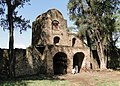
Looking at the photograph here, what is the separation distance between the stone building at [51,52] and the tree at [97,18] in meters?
2.52

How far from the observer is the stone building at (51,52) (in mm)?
32719

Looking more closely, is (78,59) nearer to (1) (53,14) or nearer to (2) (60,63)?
(2) (60,63)

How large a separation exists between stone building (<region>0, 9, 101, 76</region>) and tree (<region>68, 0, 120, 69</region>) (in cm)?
252

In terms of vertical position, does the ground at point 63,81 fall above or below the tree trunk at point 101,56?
below

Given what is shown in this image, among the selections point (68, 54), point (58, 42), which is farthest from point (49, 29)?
point (68, 54)

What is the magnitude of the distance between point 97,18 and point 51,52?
9.40m

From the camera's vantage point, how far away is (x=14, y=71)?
30.5m

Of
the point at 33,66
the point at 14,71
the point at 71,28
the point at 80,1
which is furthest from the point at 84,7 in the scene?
the point at 14,71

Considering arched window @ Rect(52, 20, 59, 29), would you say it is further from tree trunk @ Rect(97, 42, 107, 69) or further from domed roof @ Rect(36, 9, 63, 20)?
Result: tree trunk @ Rect(97, 42, 107, 69)

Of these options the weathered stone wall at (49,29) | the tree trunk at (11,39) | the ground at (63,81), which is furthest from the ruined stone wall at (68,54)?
the tree trunk at (11,39)

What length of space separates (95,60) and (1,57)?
676 inches

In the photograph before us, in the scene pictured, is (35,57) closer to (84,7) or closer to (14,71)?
(14,71)

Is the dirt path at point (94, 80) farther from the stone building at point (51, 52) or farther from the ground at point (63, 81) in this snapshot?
the stone building at point (51, 52)

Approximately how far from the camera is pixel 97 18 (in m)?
39.6
